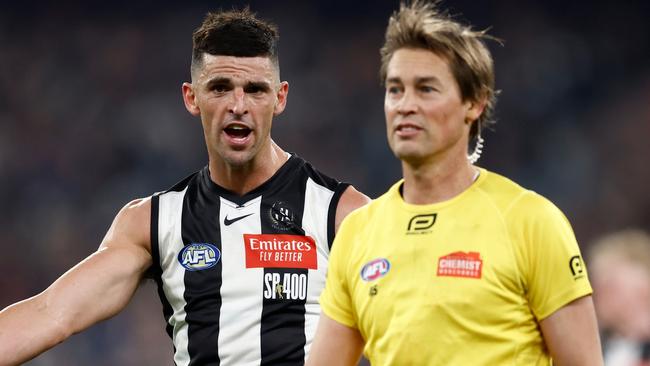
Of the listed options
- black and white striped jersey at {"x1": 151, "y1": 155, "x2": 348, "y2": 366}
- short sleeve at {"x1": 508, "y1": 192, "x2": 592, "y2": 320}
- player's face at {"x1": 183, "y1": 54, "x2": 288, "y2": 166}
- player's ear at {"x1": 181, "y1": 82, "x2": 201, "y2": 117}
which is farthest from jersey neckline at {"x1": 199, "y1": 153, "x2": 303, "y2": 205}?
short sleeve at {"x1": 508, "y1": 192, "x2": 592, "y2": 320}

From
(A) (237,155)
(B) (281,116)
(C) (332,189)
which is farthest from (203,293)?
(B) (281,116)

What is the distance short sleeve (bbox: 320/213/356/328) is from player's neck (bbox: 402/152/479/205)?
251 mm

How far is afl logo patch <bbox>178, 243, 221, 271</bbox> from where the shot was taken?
4270 mm

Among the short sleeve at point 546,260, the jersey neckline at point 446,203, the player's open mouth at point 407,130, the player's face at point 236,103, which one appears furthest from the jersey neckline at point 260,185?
the short sleeve at point 546,260

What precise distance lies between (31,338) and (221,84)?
1.14 m

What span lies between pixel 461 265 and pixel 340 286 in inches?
16.1

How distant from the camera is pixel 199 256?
4.28 metres

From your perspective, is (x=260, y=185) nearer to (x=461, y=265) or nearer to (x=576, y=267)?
(x=461, y=265)

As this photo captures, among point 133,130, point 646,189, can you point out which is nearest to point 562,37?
point 646,189

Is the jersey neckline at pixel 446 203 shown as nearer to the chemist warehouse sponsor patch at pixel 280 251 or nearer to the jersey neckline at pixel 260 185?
the chemist warehouse sponsor patch at pixel 280 251

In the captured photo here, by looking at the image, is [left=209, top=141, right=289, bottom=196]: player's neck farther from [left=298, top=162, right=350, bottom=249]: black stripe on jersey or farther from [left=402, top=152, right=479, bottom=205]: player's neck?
[left=402, top=152, right=479, bottom=205]: player's neck

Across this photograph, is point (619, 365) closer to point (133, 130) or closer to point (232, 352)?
point (232, 352)

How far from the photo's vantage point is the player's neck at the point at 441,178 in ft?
9.87

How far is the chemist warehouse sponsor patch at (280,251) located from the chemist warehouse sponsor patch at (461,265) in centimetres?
137
